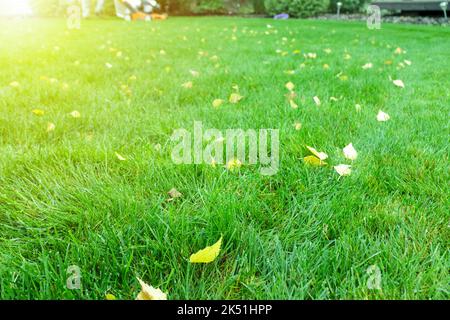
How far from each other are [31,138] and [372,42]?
6.09m

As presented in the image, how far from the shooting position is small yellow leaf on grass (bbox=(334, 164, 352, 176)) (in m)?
1.52

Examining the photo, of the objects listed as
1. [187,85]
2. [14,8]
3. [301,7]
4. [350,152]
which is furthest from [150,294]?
[14,8]

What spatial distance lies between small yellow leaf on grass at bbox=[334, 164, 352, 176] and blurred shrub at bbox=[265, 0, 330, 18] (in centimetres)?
1557

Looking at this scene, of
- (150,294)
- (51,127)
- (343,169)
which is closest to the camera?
(150,294)

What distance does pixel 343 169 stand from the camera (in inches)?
60.7

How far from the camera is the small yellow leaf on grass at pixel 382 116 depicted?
220cm

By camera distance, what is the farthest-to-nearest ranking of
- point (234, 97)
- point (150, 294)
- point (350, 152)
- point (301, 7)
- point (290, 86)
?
1. point (301, 7)
2. point (290, 86)
3. point (234, 97)
4. point (350, 152)
5. point (150, 294)

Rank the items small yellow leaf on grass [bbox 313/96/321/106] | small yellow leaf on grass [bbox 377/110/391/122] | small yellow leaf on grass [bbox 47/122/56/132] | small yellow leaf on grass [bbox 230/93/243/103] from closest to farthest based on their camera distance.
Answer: small yellow leaf on grass [bbox 47/122/56/132] < small yellow leaf on grass [bbox 377/110/391/122] < small yellow leaf on grass [bbox 313/96/321/106] < small yellow leaf on grass [bbox 230/93/243/103]

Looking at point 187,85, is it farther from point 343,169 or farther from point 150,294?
point 150,294

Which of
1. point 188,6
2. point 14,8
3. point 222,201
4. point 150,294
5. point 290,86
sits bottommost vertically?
point 150,294

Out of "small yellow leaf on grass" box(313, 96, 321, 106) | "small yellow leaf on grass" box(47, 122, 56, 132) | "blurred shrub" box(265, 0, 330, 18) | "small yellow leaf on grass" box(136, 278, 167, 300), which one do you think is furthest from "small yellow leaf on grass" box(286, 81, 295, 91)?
"blurred shrub" box(265, 0, 330, 18)

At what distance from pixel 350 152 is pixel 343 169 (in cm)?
20

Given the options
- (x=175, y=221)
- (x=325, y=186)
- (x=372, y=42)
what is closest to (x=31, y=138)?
(x=175, y=221)

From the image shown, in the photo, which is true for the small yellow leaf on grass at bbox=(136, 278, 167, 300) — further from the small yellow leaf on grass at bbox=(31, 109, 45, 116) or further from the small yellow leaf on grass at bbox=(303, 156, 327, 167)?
the small yellow leaf on grass at bbox=(31, 109, 45, 116)
